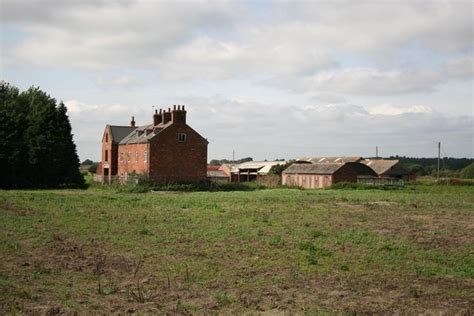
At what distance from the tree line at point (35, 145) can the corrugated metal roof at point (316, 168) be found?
3180cm

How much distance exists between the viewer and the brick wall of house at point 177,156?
5472 cm

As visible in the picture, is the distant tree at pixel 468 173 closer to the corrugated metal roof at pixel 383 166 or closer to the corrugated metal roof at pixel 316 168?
the corrugated metal roof at pixel 383 166

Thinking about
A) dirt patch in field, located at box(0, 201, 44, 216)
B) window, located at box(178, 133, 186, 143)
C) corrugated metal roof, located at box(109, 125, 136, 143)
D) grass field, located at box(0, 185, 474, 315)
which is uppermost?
corrugated metal roof, located at box(109, 125, 136, 143)

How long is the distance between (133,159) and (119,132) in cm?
1055

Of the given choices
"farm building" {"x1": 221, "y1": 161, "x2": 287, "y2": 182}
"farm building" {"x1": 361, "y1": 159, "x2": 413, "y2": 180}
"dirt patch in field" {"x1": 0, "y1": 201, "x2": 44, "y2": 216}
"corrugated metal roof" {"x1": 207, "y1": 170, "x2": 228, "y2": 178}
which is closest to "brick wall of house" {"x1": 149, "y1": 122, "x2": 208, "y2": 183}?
"dirt patch in field" {"x1": 0, "y1": 201, "x2": 44, "y2": 216}

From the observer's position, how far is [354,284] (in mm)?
12984

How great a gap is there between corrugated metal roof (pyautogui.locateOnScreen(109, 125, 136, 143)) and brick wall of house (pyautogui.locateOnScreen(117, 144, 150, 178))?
8.06 feet

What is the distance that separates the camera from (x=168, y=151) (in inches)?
2185

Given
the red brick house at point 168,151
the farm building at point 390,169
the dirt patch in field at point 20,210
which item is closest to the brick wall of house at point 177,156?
the red brick house at point 168,151

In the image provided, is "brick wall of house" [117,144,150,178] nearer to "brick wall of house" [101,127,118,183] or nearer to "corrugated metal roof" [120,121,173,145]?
"corrugated metal roof" [120,121,173,145]

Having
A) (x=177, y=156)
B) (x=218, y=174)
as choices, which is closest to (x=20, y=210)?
(x=177, y=156)

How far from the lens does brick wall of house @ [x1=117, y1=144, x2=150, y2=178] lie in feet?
182

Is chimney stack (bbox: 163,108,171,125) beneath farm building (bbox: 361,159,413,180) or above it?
above

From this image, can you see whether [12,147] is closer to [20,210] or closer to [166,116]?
[166,116]
